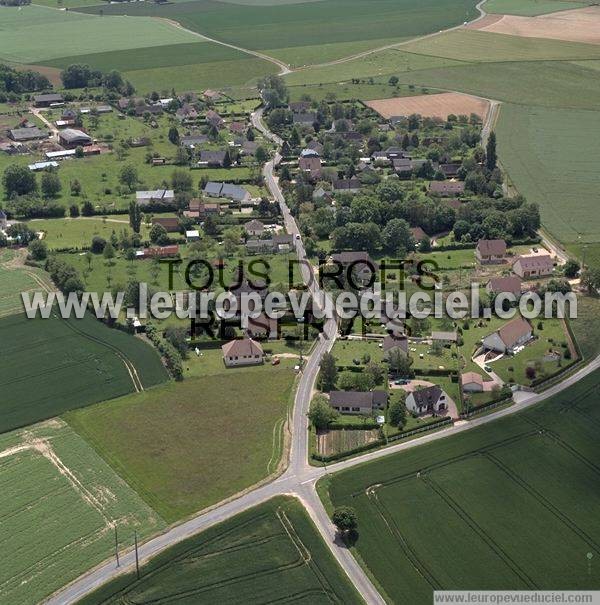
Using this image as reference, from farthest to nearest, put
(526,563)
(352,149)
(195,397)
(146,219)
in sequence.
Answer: (352,149)
(146,219)
(195,397)
(526,563)

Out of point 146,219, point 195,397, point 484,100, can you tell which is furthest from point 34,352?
point 484,100

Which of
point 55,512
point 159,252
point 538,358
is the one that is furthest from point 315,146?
point 55,512

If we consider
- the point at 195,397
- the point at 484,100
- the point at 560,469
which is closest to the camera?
the point at 560,469

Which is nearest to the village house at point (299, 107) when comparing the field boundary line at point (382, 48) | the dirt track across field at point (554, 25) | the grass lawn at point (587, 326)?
the field boundary line at point (382, 48)

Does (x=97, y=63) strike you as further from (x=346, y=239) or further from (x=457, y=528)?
(x=457, y=528)

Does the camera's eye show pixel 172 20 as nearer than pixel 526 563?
No

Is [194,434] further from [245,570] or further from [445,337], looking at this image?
[445,337]

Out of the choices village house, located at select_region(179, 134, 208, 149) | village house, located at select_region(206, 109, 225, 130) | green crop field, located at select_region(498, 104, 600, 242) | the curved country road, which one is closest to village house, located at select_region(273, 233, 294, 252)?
the curved country road
